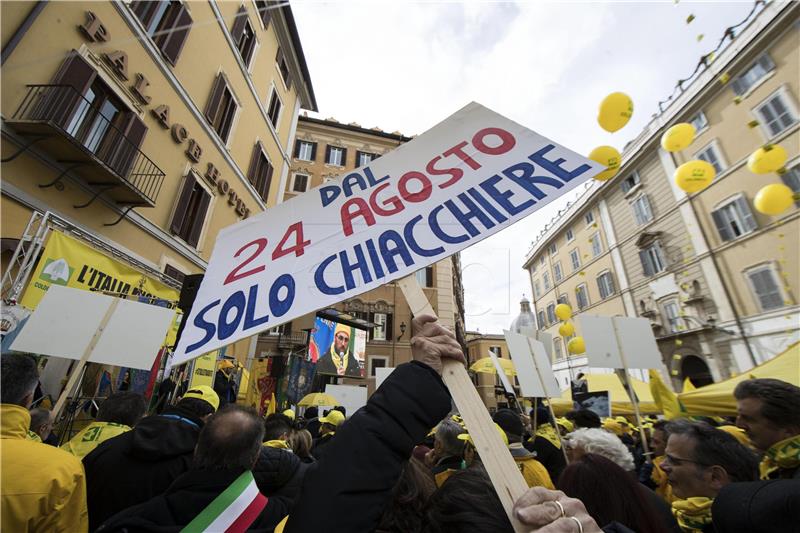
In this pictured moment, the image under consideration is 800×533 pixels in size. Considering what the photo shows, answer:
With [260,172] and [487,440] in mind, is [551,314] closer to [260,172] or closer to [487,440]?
[260,172]

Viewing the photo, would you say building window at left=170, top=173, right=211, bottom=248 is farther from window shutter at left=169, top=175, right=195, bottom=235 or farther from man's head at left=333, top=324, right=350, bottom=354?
man's head at left=333, top=324, right=350, bottom=354

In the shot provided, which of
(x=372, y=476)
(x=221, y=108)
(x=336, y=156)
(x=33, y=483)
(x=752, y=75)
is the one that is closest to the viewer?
(x=372, y=476)

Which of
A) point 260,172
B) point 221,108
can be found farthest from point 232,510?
point 260,172

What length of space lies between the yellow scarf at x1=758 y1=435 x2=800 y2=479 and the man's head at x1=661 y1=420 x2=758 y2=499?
0.37 ft

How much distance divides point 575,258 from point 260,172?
77.3 ft

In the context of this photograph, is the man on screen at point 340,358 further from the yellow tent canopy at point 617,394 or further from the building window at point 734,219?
the building window at point 734,219

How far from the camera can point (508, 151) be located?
152cm

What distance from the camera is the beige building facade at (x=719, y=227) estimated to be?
44.6 feet

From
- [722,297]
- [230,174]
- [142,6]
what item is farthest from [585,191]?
[142,6]

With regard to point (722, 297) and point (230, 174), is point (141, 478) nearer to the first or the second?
point (230, 174)

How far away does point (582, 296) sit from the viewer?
26234mm

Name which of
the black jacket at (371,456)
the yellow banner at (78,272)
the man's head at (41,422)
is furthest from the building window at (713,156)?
the man's head at (41,422)

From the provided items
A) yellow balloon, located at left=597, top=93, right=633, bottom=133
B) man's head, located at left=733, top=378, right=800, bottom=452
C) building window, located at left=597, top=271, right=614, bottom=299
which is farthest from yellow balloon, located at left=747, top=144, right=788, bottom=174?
building window, located at left=597, top=271, right=614, bottom=299

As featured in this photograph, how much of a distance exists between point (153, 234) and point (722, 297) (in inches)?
851
